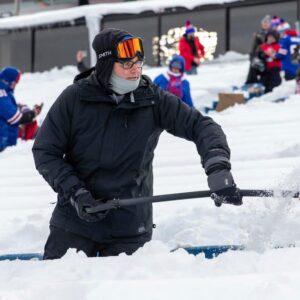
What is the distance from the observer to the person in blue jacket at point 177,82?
34.6 feet

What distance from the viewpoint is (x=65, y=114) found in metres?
3.77

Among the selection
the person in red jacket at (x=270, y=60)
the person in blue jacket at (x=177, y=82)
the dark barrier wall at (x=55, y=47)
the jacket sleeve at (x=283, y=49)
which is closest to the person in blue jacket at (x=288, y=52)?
the jacket sleeve at (x=283, y=49)

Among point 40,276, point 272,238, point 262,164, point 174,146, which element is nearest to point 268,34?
point 174,146

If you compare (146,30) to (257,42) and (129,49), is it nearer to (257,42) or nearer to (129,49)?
(257,42)

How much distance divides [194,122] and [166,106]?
17 centimetres

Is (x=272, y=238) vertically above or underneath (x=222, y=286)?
underneath

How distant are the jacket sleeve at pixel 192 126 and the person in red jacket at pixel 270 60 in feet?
31.7

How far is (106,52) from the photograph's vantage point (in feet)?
12.5

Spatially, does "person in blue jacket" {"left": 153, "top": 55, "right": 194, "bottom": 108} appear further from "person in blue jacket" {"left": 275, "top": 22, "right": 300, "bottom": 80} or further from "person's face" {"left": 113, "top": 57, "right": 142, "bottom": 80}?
"person's face" {"left": 113, "top": 57, "right": 142, "bottom": 80}

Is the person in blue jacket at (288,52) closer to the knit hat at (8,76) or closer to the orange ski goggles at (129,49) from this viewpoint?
the knit hat at (8,76)

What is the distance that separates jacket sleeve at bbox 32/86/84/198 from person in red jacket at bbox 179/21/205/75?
13664mm

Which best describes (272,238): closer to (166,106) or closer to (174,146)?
(166,106)

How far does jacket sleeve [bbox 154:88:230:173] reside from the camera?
144 inches

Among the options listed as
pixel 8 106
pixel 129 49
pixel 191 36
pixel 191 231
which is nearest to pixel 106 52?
pixel 129 49
